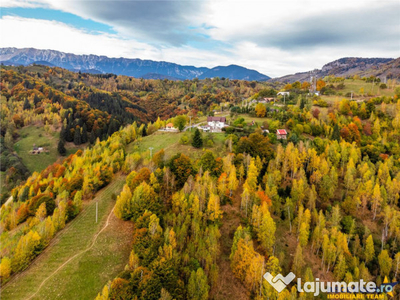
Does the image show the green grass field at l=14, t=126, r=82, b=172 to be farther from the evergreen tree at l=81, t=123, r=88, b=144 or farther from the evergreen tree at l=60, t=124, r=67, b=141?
the evergreen tree at l=81, t=123, r=88, b=144

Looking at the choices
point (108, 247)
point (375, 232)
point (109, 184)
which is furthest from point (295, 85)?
point (108, 247)

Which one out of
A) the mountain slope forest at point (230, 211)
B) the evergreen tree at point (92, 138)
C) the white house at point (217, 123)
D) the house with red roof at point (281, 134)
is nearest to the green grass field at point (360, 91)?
the mountain slope forest at point (230, 211)

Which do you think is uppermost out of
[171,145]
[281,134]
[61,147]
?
[281,134]

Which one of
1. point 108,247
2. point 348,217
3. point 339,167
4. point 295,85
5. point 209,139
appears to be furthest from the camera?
point 295,85

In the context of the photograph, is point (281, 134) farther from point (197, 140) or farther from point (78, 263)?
point (78, 263)

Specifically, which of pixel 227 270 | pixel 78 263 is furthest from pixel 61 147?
pixel 227 270

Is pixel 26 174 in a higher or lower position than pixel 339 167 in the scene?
lower

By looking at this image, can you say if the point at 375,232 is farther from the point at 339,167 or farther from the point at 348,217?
the point at 339,167
